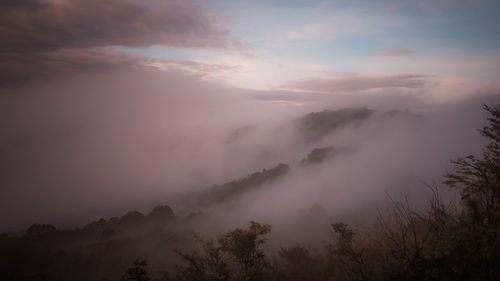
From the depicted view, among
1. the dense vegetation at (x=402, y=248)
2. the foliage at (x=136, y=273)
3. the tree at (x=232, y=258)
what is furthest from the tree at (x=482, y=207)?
the foliage at (x=136, y=273)

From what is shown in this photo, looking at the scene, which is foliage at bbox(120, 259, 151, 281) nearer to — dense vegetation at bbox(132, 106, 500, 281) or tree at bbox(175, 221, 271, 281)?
dense vegetation at bbox(132, 106, 500, 281)

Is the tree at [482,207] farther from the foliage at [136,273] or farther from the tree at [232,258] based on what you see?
the foliage at [136,273]

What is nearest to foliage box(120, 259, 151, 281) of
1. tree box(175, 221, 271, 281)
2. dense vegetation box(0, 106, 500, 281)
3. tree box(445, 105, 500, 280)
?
dense vegetation box(0, 106, 500, 281)

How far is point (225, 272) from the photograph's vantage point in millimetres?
9133

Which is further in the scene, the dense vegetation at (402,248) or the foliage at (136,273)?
the foliage at (136,273)

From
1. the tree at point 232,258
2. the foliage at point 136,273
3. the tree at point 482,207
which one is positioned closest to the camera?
the tree at point 482,207

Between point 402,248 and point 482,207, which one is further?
point 482,207

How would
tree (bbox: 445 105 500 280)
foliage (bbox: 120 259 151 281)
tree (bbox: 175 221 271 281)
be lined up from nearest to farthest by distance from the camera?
tree (bbox: 445 105 500 280), foliage (bbox: 120 259 151 281), tree (bbox: 175 221 271 281)

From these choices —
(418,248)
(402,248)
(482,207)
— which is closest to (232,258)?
(402,248)

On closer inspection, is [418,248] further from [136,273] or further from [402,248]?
[136,273]

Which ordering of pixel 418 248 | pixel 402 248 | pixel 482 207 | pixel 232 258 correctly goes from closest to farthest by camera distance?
pixel 418 248 < pixel 402 248 < pixel 482 207 < pixel 232 258

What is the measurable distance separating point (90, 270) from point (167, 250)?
79.9 ft

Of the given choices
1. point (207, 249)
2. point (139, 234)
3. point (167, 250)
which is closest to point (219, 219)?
point (139, 234)

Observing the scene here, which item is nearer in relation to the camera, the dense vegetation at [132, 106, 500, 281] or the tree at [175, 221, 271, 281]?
the dense vegetation at [132, 106, 500, 281]
